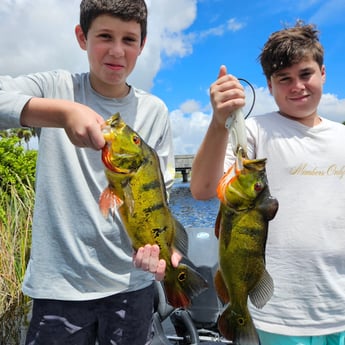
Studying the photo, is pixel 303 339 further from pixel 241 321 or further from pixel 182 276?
pixel 182 276

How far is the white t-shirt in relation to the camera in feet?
8.56

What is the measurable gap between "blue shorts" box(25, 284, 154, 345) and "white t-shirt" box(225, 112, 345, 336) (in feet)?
2.78

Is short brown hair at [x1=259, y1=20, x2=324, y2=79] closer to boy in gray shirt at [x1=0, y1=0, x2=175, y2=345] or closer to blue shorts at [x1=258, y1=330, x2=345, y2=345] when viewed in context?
boy in gray shirt at [x1=0, y1=0, x2=175, y2=345]

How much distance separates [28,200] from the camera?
5871 millimetres

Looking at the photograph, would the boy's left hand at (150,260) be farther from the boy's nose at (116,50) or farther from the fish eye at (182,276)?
the boy's nose at (116,50)

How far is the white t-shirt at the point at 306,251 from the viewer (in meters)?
2.61

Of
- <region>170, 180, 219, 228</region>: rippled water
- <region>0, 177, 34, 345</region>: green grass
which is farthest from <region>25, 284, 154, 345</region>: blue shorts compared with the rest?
<region>170, 180, 219, 228</region>: rippled water

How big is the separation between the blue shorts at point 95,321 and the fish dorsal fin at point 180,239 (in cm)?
86

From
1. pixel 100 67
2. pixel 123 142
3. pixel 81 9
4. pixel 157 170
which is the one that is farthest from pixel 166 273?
pixel 81 9

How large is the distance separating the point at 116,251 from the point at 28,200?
3.61 m

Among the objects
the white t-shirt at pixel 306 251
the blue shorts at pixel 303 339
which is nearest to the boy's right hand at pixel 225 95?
the white t-shirt at pixel 306 251

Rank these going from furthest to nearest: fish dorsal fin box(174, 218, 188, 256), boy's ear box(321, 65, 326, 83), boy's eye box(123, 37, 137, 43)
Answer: boy's ear box(321, 65, 326, 83) → boy's eye box(123, 37, 137, 43) → fish dorsal fin box(174, 218, 188, 256)

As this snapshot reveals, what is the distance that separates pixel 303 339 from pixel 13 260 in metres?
4.04

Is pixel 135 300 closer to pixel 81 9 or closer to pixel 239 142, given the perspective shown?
pixel 239 142
